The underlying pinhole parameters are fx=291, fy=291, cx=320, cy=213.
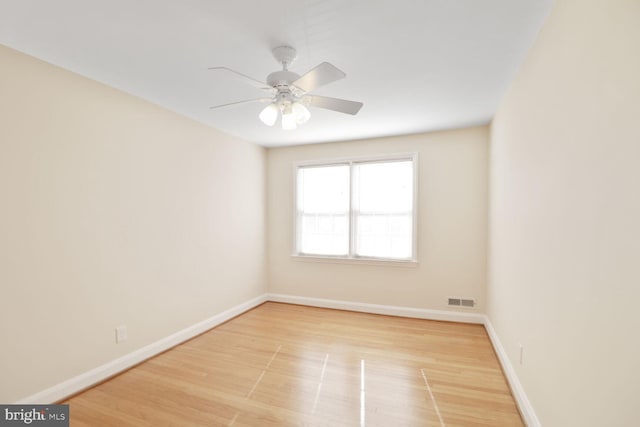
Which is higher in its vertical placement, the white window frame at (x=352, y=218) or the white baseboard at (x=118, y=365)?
the white window frame at (x=352, y=218)

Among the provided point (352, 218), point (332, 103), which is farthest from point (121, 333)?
point (352, 218)

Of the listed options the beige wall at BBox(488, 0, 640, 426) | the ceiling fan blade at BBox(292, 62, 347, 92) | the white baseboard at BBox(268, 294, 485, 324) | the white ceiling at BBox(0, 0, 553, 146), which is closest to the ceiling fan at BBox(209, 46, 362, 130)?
the ceiling fan blade at BBox(292, 62, 347, 92)

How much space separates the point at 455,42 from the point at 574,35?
2.26ft

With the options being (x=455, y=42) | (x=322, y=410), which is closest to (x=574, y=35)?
(x=455, y=42)

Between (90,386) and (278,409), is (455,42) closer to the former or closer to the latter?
(278,409)

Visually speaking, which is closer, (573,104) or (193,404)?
(573,104)

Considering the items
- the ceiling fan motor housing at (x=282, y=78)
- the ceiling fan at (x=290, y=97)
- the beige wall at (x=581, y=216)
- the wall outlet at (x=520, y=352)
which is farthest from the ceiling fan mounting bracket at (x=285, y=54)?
the wall outlet at (x=520, y=352)

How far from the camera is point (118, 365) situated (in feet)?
8.48

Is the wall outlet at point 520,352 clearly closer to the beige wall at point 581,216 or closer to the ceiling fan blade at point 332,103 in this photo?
the beige wall at point 581,216

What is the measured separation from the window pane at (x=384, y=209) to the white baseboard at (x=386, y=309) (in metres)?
0.73

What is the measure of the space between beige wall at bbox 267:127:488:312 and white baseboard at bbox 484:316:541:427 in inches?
35.0

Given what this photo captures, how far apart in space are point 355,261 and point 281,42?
311 cm

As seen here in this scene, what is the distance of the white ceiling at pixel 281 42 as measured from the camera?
1603 millimetres

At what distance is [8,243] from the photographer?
6.41 ft
